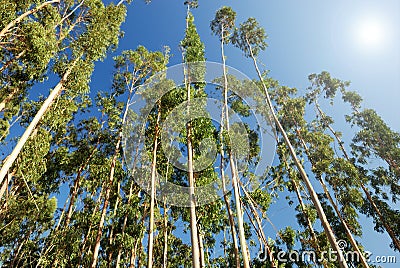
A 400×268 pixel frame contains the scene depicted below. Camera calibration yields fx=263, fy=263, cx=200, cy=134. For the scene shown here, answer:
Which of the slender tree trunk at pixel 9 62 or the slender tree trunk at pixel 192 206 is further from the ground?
the slender tree trunk at pixel 9 62

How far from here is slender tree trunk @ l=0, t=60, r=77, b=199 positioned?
530 centimetres

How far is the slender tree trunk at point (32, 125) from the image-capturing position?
530 centimetres

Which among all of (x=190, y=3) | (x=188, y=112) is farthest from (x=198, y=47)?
(x=190, y=3)

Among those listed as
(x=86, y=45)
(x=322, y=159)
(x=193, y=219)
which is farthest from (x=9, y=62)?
(x=322, y=159)

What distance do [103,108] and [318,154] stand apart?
10.8m

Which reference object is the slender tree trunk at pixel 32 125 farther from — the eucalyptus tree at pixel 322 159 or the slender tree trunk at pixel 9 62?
the eucalyptus tree at pixel 322 159

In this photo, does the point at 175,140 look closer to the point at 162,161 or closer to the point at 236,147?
the point at 162,161

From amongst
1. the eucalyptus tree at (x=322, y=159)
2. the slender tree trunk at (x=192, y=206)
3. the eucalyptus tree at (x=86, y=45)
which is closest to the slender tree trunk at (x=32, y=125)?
the eucalyptus tree at (x=86, y=45)

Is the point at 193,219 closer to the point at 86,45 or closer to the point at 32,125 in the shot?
the point at 32,125

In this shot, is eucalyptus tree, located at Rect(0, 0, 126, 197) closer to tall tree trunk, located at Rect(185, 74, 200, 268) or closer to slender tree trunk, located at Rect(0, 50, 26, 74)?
slender tree trunk, located at Rect(0, 50, 26, 74)

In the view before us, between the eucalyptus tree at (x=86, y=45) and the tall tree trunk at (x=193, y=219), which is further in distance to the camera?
the eucalyptus tree at (x=86, y=45)

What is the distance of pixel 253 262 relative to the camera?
1124 centimetres

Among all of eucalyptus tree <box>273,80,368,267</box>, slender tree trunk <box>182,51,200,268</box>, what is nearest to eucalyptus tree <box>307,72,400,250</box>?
eucalyptus tree <box>273,80,368,267</box>

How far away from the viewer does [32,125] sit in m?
6.21
